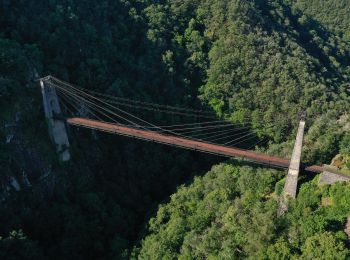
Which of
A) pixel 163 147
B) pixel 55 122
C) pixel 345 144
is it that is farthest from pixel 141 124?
pixel 345 144

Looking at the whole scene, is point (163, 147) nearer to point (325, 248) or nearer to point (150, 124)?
point (150, 124)

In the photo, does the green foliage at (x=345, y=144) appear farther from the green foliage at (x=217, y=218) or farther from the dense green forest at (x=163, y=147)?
the green foliage at (x=217, y=218)

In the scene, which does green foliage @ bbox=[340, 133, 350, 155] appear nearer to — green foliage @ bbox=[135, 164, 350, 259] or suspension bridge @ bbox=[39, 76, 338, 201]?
suspension bridge @ bbox=[39, 76, 338, 201]

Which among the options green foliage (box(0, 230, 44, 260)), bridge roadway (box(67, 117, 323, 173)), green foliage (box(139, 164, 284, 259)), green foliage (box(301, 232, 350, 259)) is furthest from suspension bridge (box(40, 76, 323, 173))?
green foliage (box(0, 230, 44, 260))

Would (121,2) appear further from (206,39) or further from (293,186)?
(293,186)

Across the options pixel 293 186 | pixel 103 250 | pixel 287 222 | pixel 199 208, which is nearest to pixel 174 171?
pixel 199 208
